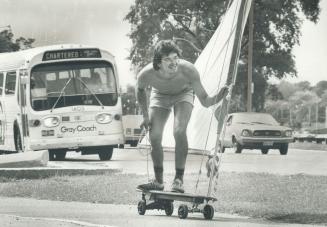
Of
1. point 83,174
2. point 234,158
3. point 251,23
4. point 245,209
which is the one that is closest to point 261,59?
point 251,23

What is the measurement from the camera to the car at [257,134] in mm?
30141

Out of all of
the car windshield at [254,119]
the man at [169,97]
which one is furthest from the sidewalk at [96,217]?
the car windshield at [254,119]

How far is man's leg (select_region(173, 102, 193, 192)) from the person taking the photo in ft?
31.0

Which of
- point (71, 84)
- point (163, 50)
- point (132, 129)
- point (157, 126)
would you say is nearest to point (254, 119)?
point (71, 84)

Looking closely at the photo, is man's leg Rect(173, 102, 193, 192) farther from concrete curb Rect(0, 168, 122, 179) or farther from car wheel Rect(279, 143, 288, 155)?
car wheel Rect(279, 143, 288, 155)

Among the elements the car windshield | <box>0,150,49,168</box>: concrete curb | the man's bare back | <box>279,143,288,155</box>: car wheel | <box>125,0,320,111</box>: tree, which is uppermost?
<box>125,0,320,111</box>: tree

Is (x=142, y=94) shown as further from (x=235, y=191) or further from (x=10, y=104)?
(x=10, y=104)

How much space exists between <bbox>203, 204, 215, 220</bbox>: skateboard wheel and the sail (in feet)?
2.24

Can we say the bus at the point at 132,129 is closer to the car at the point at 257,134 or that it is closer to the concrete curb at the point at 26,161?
the car at the point at 257,134

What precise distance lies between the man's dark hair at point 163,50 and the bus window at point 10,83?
54.2 feet

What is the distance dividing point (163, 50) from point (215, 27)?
27.1 metres

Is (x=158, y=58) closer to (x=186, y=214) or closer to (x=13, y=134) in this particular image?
(x=186, y=214)

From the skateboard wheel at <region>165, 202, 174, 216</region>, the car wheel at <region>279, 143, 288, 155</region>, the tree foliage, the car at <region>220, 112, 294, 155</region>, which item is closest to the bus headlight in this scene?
the car at <region>220, 112, 294, 155</region>

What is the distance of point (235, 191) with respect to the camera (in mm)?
12852
